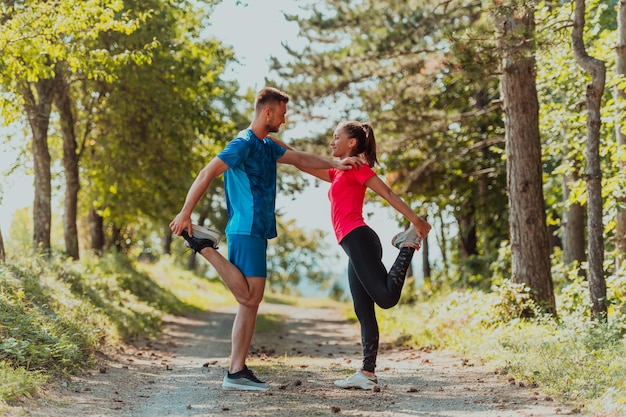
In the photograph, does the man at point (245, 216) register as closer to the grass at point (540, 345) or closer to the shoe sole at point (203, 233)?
the shoe sole at point (203, 233)

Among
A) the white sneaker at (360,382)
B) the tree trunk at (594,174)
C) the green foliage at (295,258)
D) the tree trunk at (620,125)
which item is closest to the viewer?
the white sneaker at (360,382)

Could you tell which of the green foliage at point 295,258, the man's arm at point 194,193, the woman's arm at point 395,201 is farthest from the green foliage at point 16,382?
the green foliage at point 295,258

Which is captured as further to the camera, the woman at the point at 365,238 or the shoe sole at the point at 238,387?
the shoe sole at the point at 238,387

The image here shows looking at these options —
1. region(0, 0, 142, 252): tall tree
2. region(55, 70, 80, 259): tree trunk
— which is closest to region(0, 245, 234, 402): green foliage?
region(55, 70, 80, 259): tree trunk

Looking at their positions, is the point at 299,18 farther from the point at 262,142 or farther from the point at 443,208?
the point at 262,142

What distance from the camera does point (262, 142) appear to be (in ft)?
22.8

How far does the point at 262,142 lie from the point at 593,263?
4.84 m

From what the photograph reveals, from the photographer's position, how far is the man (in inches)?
262

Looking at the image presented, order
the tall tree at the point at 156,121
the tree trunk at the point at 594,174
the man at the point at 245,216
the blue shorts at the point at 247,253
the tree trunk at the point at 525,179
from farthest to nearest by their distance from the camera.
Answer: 1. the tall tree at the point at 156,121
2. the tree trunk at the point at 525,179
3. the tree trunk at the point at 594,174
4. the blue shorts at the point at 247,253
5. the man at the point at 245,216

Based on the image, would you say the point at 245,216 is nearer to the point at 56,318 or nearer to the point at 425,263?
the point at 56,318

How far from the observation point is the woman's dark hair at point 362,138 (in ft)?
23.2

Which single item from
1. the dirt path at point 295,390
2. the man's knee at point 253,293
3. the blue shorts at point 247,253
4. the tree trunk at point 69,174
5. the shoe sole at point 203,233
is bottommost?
the dirt path at point 295,390

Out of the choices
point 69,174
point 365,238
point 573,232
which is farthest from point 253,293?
point 69,174

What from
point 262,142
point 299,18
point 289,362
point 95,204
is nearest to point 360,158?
point 262,142
